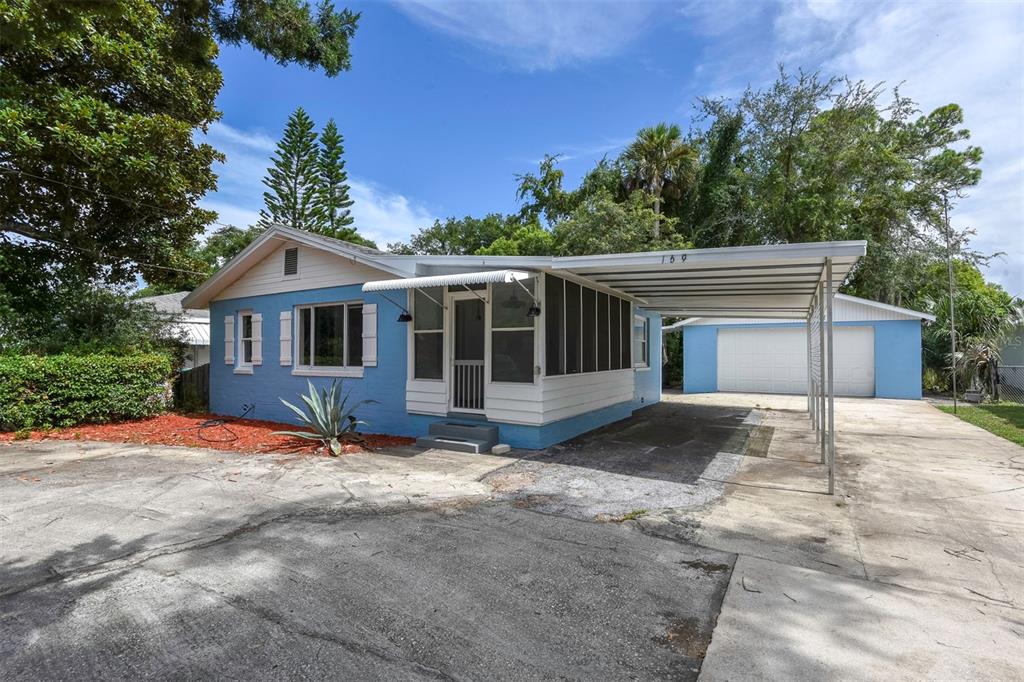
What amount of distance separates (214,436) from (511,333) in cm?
537

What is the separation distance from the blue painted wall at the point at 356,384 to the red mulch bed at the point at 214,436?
1.39ft

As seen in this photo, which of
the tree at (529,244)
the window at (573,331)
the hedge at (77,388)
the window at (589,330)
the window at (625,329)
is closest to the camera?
the window at (573,331)

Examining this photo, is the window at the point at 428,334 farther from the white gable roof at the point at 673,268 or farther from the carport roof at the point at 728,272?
the carport roof at the point at 728,272

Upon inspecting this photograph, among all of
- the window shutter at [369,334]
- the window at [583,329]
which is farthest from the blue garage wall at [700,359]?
the window shutter at [369,334]

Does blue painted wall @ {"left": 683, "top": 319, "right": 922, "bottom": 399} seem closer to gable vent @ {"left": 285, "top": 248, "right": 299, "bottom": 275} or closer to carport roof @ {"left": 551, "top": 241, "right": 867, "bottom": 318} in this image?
carport roof @ {"left": 551, "top": 241, "right": 867, "bottom": 318}

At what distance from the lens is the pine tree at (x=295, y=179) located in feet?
67.6

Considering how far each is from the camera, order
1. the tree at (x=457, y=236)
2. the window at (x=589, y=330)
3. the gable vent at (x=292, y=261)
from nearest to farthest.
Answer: the window at (x=589, y=330) → the gable vent at (x=292, y=261) → the tree at (x=457, y=236)

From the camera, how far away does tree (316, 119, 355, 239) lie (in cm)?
2119

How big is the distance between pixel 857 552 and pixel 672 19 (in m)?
9.61

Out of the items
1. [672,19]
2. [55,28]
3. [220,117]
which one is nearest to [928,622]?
[55,28]

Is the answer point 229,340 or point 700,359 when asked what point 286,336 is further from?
point 700,359

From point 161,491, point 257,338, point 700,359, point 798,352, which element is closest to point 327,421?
point 161,491

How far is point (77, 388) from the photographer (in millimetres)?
8875

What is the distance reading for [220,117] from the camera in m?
12.2
